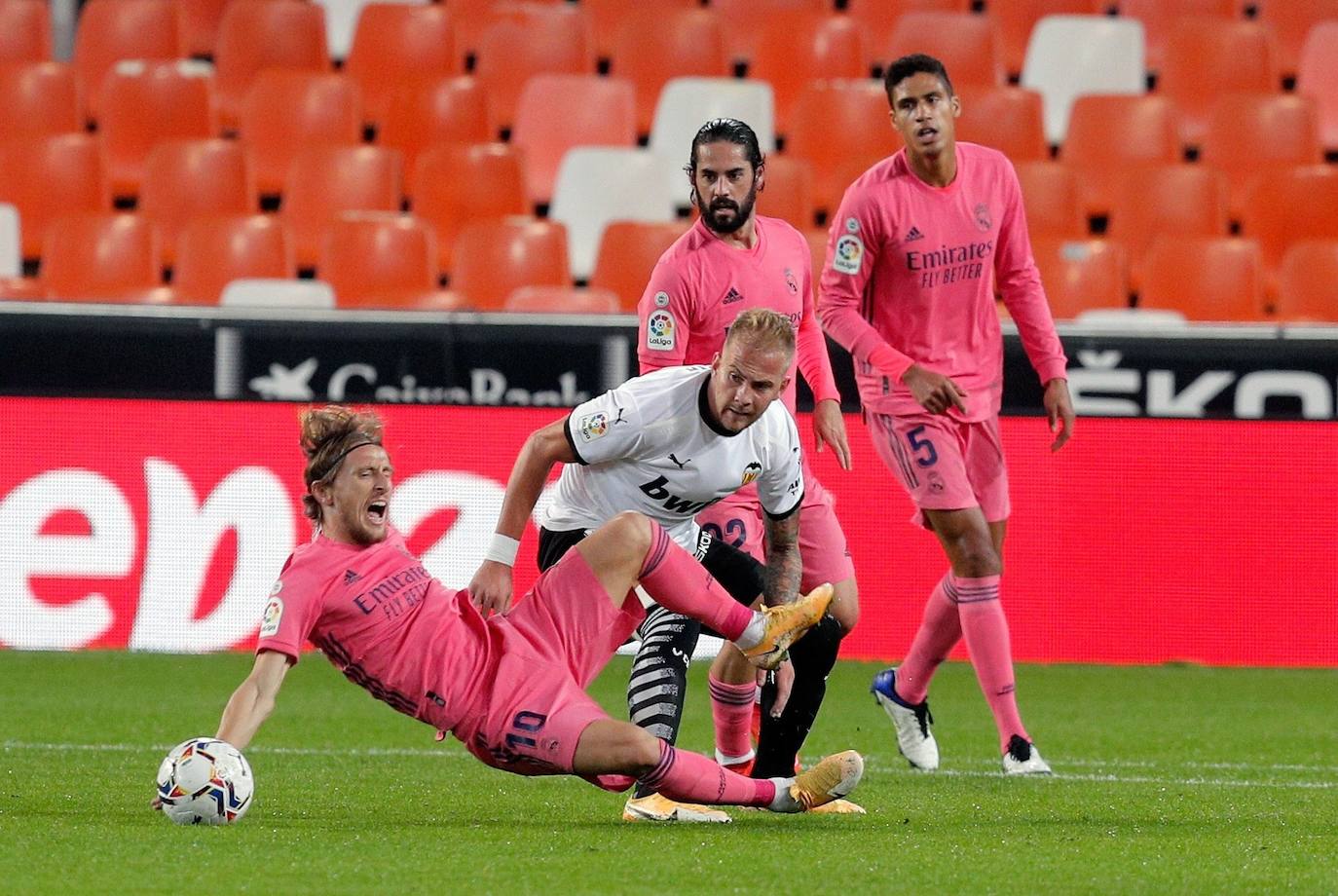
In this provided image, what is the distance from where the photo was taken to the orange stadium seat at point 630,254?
10039 mm

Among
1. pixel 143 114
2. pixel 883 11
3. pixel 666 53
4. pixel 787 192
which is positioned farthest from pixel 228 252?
pixel 883 11

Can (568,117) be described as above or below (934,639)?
above

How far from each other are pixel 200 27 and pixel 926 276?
7.36 meters

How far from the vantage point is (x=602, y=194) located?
10930mm

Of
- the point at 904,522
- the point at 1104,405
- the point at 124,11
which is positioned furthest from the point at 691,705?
the point at 124,11

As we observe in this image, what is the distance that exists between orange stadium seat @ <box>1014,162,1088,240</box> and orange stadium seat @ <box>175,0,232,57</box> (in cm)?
495

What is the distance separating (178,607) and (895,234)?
12.0 feet

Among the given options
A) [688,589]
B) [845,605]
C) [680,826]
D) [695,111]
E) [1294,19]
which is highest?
[1294,19]

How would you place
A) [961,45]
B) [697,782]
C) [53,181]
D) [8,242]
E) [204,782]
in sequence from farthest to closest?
[961,45] < [53,181] < [8,242] < [697,782] < [204,782]

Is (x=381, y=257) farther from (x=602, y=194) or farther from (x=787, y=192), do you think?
(x=787, y=192)

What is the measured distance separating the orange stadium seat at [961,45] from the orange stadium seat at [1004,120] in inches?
20.5

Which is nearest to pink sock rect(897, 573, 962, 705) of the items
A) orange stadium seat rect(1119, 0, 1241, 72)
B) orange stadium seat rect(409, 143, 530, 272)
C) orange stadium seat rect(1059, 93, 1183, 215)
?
orange stadium seat rect(409, 143, 530, 272)

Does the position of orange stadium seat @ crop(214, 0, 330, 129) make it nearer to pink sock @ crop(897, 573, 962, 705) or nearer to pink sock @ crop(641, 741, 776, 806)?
pink sock @ crop(897, 573, 962, 705)

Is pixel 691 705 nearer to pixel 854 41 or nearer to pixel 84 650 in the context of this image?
pixel 84 650
